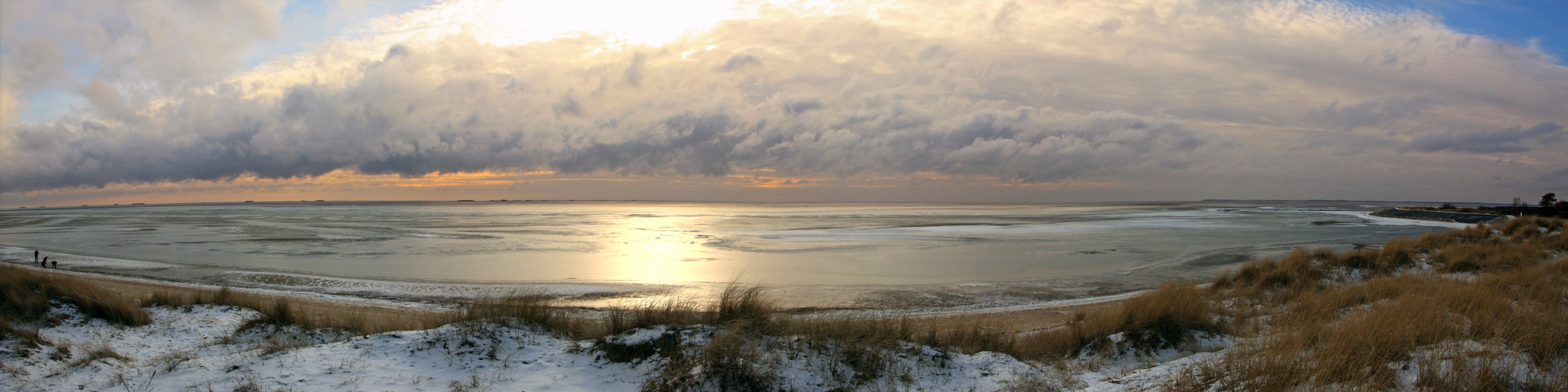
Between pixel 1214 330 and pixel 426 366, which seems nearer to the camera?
pixel 426 366

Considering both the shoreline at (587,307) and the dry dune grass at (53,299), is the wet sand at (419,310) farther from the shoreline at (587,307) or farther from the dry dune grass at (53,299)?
the dry dune grass at (53,299)

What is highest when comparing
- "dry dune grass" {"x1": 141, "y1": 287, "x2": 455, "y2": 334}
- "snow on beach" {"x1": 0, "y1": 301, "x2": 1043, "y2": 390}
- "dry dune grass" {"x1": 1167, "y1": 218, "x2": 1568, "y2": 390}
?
"dry dune grass" {"x1": 1167, "y1": 218, "x2": 1568, "y2": 390}

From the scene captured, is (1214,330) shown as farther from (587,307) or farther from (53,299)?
(53,299)

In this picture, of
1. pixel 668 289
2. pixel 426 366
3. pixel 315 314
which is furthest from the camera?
pixel 668 289

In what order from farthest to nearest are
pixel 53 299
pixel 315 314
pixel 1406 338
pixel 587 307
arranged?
pixel 587 307 < pixel 315 314 < pixel 53 299 < pixel 1406 338

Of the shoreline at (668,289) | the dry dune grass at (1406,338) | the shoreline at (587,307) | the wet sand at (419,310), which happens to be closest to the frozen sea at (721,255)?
the shoreline at (668,289)

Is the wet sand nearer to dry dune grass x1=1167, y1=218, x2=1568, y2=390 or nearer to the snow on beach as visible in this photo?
dry dune grass x1=1167, y1=218, x2=1568, y2=390

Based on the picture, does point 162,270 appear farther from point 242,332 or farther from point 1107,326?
point 1107,326

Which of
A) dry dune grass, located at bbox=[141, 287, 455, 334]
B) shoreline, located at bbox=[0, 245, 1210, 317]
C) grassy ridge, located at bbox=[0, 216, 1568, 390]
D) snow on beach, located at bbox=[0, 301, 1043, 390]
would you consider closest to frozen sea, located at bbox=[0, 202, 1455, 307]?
shoreline, located at bbox=[0, 245, 1210, 317]

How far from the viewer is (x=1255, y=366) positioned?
4.34 m

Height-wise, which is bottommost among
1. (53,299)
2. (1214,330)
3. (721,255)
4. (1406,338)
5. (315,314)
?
(721,255)

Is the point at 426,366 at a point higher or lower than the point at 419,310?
higher

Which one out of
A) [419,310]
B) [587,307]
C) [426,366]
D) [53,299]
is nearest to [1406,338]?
[426,366]

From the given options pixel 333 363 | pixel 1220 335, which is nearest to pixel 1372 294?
pixel 1220 335
